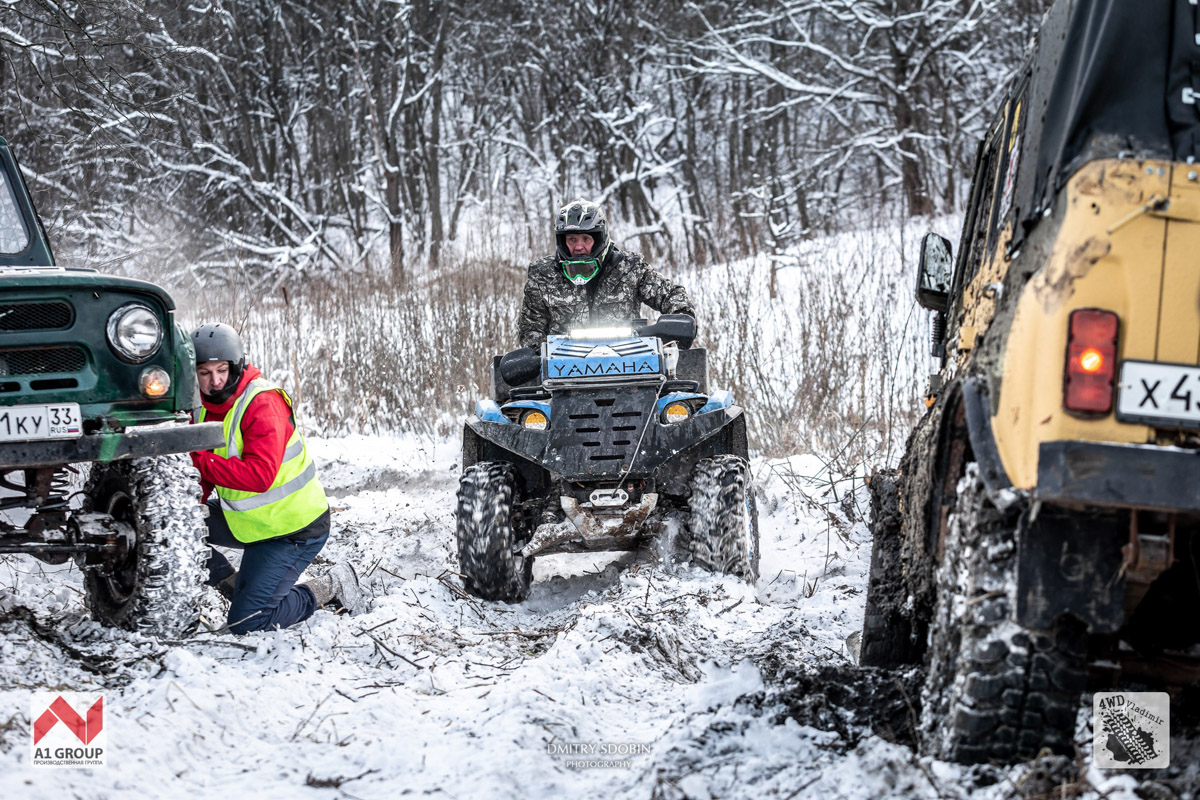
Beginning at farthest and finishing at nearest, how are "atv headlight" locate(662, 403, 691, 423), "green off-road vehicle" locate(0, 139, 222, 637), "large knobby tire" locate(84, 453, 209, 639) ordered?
"atv headlight" locate(662, 403, 691, 423), "large knobby tire" locate(84, 453, 209, 639), "green off-road vehicle" locate(0, 139, 222, 637)

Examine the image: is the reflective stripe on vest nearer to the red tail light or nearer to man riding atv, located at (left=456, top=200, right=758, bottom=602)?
man riding atv, located at (left=456, top=200, right=758, bottom=602)

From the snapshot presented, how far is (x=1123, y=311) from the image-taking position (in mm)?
2164

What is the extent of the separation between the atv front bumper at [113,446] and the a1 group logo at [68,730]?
0.81 metres

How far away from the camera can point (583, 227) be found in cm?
626

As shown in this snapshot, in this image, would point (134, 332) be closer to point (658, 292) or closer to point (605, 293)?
point (605, 293)

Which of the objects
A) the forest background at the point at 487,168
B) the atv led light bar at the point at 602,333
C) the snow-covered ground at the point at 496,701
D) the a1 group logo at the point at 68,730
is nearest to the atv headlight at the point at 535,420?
the atv led light bar at the point at 602,333

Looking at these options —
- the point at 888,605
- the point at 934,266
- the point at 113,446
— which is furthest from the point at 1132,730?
the point at 113,446

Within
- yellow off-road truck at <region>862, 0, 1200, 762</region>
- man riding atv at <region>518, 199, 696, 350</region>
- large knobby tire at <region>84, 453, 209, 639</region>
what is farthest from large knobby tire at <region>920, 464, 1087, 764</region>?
man riding atv at <region>518, 199, 696, 350</region>

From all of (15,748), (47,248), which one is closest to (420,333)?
(47,248)

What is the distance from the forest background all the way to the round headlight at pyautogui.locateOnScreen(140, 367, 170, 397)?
4.70 meters

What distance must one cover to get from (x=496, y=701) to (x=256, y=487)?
182 cm

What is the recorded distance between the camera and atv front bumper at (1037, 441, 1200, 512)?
6.82 feet

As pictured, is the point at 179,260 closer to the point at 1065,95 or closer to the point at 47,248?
the point at 47,248

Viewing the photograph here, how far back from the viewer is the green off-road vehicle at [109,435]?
3.71 m
